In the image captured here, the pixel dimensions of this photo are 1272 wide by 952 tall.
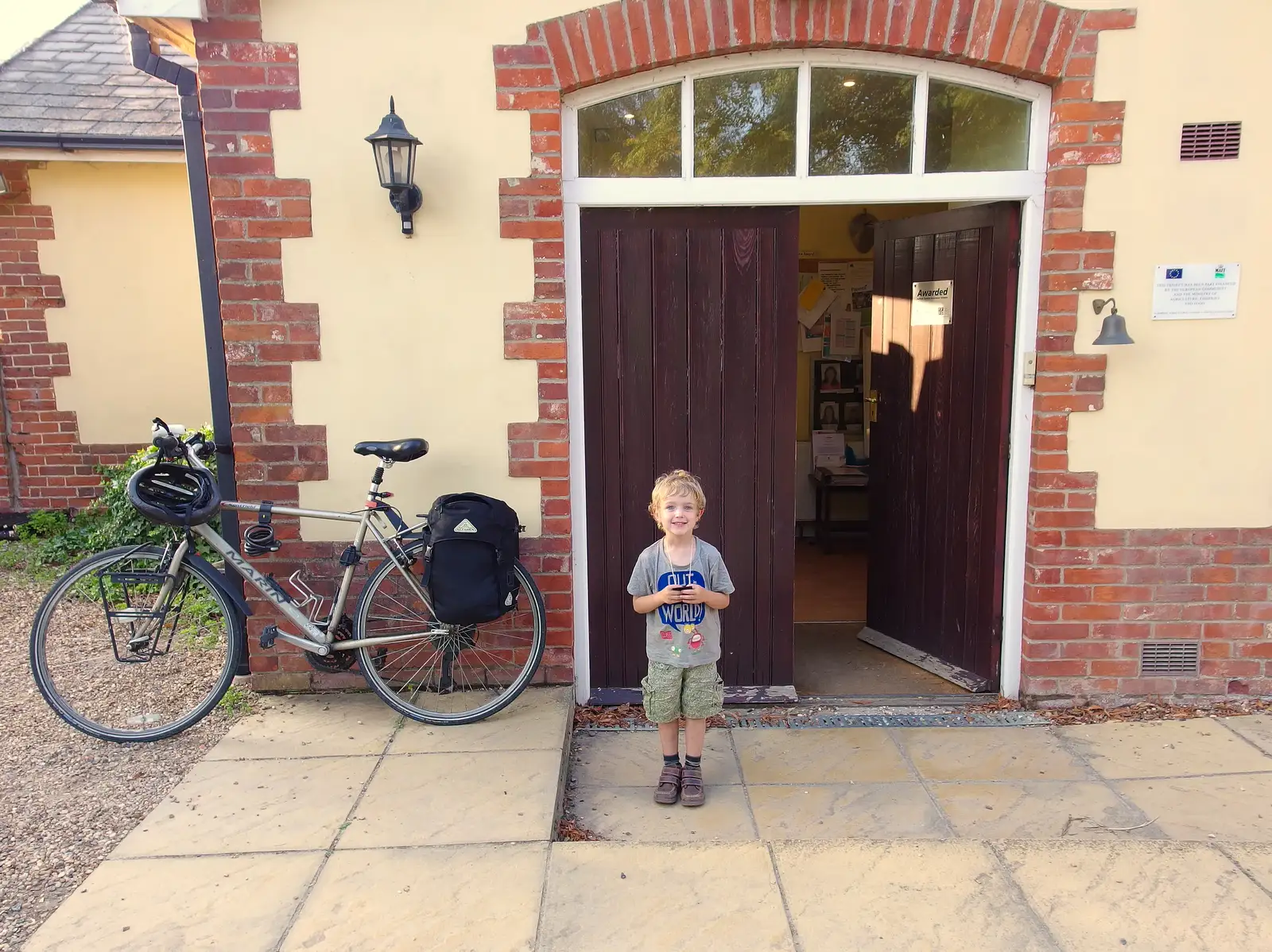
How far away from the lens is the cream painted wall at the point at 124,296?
243 inches

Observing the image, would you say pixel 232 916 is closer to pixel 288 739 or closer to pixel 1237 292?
pixel 288 739

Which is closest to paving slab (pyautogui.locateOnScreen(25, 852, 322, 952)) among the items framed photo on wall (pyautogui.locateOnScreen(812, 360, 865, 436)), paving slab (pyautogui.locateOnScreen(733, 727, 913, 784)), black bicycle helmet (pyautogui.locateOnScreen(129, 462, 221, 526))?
black bicycle helmet (pyautogui.locateOnScreen(129, 462, 221, 526))

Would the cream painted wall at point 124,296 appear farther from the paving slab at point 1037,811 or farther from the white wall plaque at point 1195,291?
the white wall plaque at point 1195,291

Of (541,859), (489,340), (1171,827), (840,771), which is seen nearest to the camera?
(541,859)

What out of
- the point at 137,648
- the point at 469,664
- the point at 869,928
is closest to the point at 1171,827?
the point at 869,928

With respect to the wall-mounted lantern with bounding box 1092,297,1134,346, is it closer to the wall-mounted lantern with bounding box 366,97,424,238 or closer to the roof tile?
the wall-mounted lantern with bounding box 366,97,424,238

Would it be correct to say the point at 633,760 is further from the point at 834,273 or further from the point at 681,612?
the point at 834,273

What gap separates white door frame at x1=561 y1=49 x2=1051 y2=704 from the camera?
11.7 ft

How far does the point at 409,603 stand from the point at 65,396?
4.28 metres

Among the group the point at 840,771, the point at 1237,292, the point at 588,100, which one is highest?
the point at 588,100

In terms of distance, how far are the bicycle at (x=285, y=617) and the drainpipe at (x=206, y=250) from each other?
0.18 metres

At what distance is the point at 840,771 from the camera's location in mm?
3373

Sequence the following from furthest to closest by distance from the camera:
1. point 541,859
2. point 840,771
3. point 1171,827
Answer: point 840,771 < point 1171,827 < point 541,859

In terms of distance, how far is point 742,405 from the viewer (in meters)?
3.85
